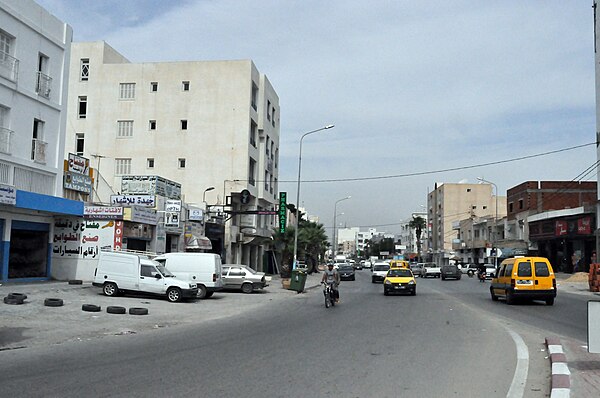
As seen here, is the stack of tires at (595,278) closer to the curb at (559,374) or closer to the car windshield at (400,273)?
the car windshield at (400,273)

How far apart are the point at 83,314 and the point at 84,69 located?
136 feet

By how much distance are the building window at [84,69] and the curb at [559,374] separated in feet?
166

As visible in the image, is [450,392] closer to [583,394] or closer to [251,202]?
[583,394]

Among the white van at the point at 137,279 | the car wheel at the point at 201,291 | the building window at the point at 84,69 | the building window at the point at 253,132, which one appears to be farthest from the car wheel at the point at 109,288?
the building window at the point at 84,69

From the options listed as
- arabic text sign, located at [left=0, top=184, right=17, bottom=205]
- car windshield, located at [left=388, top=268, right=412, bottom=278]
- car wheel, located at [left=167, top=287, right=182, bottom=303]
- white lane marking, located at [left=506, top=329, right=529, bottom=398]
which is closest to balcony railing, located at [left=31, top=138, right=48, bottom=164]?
arabic text sign, located at [left=0, top=184, right=17, bottom=205]

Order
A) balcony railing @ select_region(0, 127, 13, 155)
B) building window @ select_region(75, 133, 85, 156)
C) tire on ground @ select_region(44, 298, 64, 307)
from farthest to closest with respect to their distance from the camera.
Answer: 1. building window @ select_region(75, 133, 85, 156)
2. balcony railing @ select_region(0, 127, 13, 155)
3. tire on ground @ select_region(44, 298, 64, 307)

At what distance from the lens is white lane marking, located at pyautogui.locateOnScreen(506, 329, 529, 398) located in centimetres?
789

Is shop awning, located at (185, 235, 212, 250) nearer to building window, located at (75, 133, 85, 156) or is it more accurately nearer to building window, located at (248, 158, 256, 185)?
building window, located at (248, 158, 256, 185)

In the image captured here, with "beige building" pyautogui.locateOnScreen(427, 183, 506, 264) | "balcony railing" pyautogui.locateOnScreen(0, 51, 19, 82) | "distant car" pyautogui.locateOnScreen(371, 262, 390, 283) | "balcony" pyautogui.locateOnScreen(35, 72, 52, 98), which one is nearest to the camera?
"balcony railing" pyautogui.locateOnScreen(0, 51, 19, 82)

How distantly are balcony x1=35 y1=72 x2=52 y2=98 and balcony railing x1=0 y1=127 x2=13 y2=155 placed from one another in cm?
295

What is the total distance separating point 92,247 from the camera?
29.7 meters

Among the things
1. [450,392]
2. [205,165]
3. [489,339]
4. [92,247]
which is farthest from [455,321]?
[205,165]

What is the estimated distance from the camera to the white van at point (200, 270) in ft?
87.1

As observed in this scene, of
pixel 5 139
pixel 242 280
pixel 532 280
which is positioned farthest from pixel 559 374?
pixel 242 280
